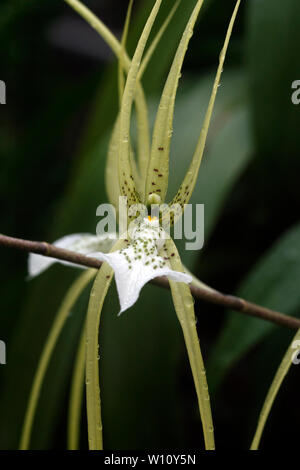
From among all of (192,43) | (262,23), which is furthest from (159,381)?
(192,43)

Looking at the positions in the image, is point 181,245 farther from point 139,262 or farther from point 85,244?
point 139,262

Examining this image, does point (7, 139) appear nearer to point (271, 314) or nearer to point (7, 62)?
point (7, 62)

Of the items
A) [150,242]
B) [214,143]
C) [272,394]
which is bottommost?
[272,394]

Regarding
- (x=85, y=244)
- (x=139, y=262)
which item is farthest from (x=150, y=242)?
(x=85, y=244)

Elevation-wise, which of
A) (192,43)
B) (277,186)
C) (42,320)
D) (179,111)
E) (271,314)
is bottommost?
(271,314)

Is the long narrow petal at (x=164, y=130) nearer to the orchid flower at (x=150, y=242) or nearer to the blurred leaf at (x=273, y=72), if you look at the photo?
the orchid flower at (x=150, y=242)

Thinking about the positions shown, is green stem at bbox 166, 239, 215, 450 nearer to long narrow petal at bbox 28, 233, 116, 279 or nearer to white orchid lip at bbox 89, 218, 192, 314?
white orchid lip at bbox 89, 218, 192, 314
